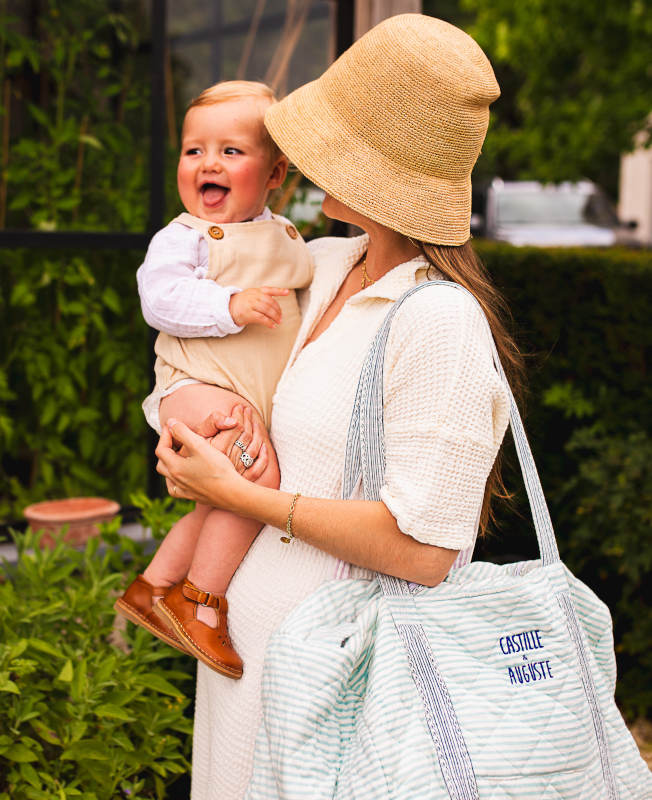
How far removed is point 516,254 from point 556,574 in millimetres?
3131

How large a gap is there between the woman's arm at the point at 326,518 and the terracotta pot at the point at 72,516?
7.79 feet

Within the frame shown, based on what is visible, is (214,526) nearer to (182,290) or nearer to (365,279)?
(182,290)

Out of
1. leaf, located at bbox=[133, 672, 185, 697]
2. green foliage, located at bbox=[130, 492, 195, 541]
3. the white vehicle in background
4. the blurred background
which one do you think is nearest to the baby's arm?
leaf, located at bbox=[133, 672, 185, 697]

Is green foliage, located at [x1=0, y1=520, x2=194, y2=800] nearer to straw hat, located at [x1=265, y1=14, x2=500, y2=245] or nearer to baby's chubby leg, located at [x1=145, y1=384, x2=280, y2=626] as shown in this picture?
baby's chubby leg, located at [x1=145, y1=384, x2=280, y2=626]

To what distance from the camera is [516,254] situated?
15.4 feet

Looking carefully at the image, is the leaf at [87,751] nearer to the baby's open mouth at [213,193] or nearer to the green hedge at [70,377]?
the baby's open mouth at [213,193]

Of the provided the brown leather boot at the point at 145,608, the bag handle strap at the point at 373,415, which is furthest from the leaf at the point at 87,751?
the bag handle strap at the point at 373,415

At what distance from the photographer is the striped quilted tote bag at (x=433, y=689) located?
5.14 feet

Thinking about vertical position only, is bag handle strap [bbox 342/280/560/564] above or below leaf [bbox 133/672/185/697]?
above

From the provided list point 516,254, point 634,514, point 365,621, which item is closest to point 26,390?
point 516,254

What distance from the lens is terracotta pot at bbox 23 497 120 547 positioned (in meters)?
4.15

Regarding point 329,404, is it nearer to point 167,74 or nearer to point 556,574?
point 556,574

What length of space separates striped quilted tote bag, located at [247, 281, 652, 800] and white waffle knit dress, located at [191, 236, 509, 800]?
0.06 meters

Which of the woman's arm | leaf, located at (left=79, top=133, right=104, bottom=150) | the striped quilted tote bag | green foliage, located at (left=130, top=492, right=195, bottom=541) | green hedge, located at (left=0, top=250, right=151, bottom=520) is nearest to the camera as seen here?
the striped quilted tote bag
